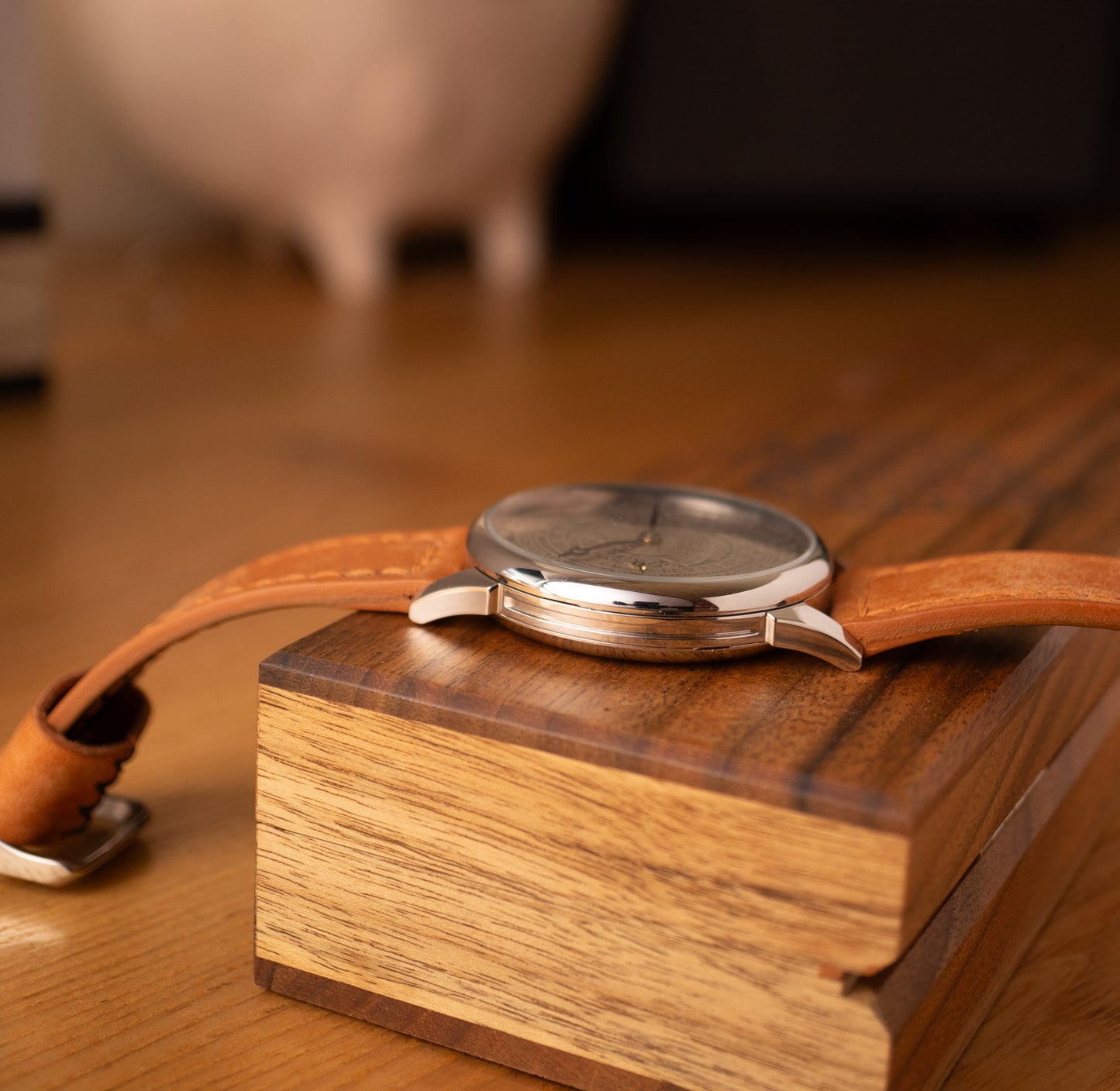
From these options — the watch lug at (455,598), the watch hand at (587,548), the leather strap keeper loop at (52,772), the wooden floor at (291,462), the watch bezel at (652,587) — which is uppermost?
the watch bezel at (652,587)

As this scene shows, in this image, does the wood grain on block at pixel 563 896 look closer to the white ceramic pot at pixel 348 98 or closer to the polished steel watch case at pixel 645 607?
the polished steel watch case at pixel 645 607

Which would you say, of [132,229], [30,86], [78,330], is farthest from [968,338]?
[132,229]

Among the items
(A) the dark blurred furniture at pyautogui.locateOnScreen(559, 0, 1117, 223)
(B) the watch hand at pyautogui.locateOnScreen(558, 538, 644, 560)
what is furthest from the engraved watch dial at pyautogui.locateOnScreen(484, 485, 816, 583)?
(A) the dark blurred furniture at pyautogui.locateOnScreen(559, 0, 1117, 223)

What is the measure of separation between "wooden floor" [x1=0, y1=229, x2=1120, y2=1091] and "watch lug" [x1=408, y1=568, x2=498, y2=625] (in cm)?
11

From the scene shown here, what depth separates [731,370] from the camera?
49.6 inches

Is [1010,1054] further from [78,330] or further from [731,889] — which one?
[78,330]

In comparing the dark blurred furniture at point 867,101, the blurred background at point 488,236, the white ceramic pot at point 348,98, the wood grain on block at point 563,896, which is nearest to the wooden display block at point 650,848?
the wood grain on block at point 563,896

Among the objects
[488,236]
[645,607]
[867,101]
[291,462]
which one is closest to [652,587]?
[645,607]

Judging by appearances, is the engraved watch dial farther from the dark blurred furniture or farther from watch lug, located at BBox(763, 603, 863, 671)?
the dark blurred furniture

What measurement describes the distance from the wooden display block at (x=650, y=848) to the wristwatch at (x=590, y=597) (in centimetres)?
1

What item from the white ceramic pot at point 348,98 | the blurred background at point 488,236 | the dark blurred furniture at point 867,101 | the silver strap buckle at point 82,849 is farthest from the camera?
the dark blurred furniture at point 867,101

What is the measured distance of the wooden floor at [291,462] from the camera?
385mm

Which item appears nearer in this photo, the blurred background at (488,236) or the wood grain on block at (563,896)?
the wood grain on block at (563,896)

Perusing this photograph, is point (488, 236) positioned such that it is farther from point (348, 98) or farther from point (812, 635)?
point (812, 635)
